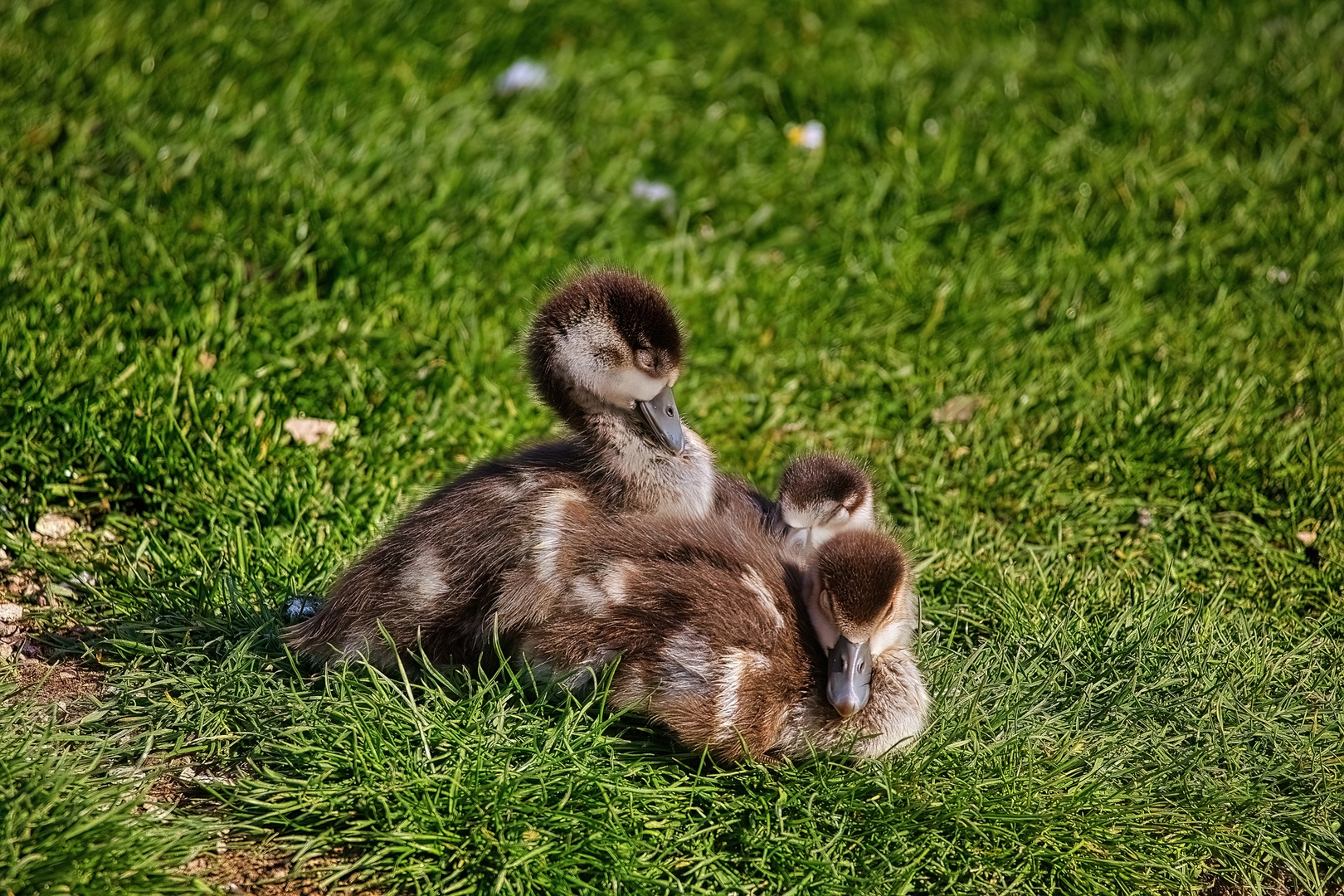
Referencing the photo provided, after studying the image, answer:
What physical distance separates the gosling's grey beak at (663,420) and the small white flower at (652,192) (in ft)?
10.5

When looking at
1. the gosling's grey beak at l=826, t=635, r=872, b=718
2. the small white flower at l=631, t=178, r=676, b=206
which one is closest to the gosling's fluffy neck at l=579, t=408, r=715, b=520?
the gosling's grey beak at l=826, t=635, r=872, b=718

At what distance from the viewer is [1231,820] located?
4.04 meters

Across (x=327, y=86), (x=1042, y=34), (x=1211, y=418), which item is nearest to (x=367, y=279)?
(x=327, y=86)

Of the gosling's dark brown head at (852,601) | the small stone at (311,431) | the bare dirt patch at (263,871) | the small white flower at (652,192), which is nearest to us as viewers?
the bare dirt patch at (263,871)

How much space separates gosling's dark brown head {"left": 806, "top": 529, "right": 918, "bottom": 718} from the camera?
147 inches

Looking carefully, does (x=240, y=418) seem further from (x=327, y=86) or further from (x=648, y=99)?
(x=648, y=99)

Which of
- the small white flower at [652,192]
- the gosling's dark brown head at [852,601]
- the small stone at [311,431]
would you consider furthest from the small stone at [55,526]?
the small white flower at [652,192]

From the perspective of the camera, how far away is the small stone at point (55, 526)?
498 cm

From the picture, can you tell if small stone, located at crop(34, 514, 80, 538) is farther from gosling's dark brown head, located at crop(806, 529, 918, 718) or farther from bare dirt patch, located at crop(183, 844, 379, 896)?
gosling's dark brown head, located at crop(806, 529, 918, 718)

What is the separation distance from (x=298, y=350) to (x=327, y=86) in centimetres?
194

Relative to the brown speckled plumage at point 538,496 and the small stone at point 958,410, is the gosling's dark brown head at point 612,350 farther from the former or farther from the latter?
the small stone at point 958,410

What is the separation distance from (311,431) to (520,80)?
114 inches

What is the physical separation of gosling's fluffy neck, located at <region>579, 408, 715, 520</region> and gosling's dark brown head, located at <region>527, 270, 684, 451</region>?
30 millimetres

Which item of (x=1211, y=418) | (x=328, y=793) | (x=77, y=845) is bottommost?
(x=1211, y=418)
